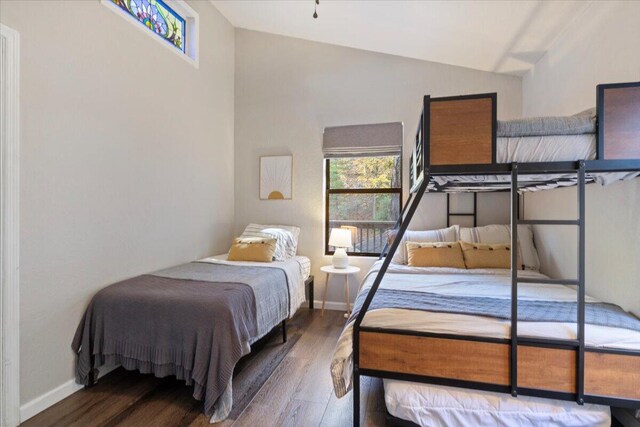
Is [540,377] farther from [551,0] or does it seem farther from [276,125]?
[276,125]

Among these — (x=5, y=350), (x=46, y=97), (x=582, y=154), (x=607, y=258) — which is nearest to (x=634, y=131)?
(x=582, y=154)

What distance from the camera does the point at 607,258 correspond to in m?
1.93

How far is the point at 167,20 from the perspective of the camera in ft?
9.97

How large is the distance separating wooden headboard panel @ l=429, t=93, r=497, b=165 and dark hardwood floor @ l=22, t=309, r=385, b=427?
1540mm

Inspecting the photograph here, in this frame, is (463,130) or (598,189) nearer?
(463,130)

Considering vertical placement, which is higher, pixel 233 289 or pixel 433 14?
pixel 433 14

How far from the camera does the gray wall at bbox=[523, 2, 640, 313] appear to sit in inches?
67.9

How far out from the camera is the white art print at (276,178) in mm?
3947

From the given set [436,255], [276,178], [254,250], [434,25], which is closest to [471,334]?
[436,255]

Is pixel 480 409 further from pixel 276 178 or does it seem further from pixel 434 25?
pixel 276 178

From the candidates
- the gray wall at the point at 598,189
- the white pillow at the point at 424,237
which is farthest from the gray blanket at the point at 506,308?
the white pillow at the point at 424,237

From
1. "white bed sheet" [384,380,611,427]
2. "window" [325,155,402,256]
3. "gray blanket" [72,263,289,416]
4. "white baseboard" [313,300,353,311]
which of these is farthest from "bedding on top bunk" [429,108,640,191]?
"white baseboard" [313,300,353,311]

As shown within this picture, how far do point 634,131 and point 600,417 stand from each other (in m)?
1.31

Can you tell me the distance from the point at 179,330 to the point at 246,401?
0.63 m
